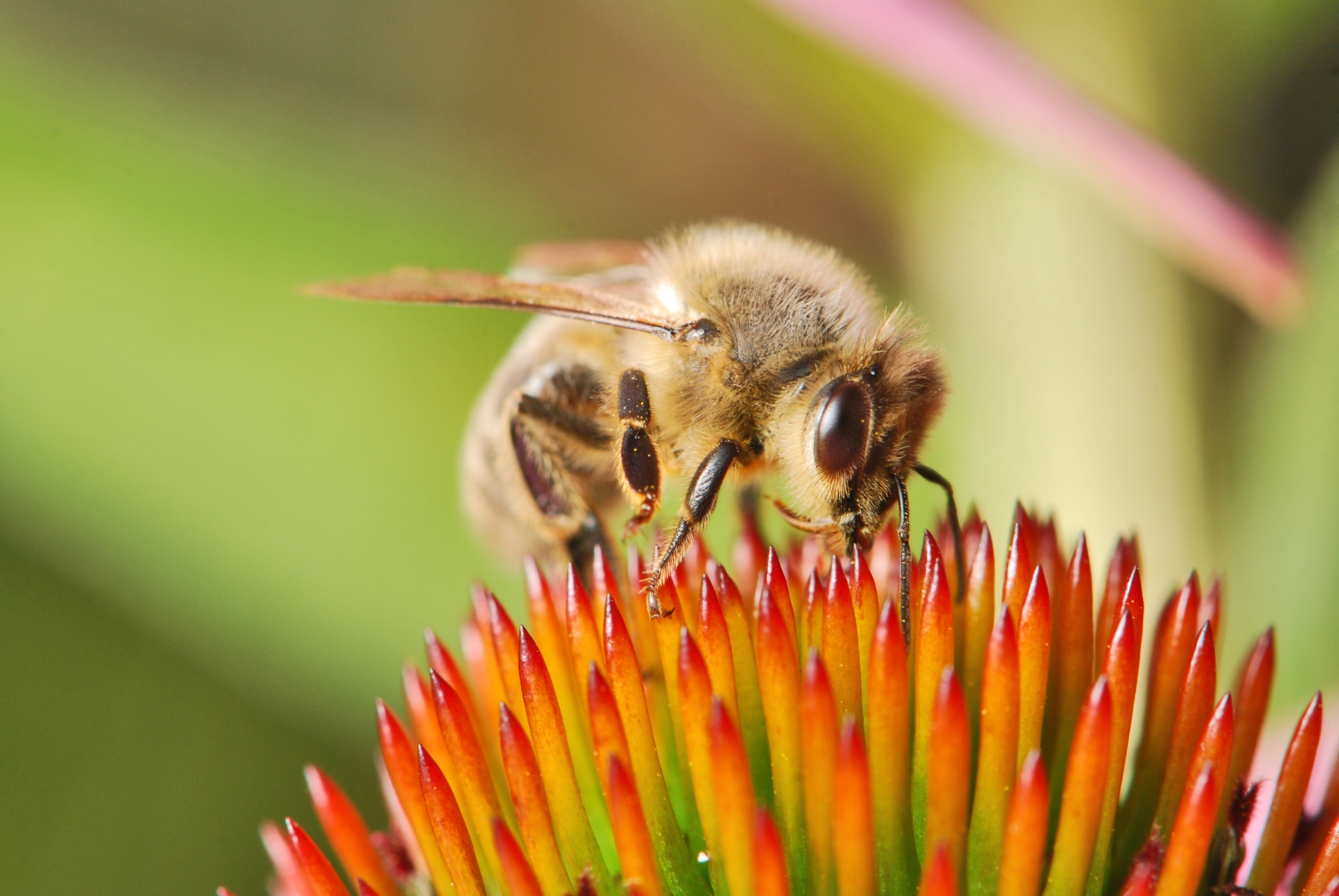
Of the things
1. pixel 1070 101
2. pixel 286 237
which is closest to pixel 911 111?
pixel 1070 101

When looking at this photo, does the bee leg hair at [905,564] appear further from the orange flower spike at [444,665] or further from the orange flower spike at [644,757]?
the orange flower spike at [444,665]

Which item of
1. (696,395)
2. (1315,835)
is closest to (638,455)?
(696,395)

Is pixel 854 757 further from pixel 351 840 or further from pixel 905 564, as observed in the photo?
pixel 351 840

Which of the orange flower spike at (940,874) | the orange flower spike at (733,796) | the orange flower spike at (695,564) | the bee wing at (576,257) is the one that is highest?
the bee wing at (576,257)

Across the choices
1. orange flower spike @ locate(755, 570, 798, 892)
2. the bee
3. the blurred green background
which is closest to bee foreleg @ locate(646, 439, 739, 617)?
the bee

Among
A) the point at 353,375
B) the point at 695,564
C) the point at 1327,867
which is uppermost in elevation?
the point at 353,375

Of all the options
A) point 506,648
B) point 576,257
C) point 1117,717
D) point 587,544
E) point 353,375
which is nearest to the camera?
point 1117,717

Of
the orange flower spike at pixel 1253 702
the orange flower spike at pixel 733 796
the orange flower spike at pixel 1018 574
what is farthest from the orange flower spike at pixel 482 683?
the orange flower spike at pixel 1253 702
